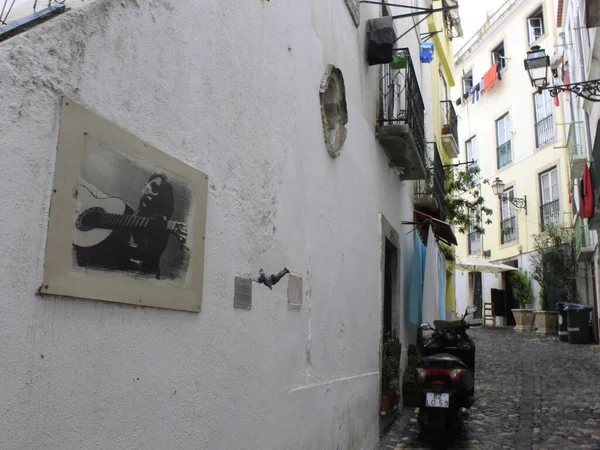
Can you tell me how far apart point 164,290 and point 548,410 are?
708 centimetres

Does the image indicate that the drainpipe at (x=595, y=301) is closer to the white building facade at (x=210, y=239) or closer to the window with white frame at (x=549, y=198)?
the window with white frame at (x=549, y=198)

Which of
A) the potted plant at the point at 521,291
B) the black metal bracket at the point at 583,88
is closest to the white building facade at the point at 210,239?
the black metal bracket at the point at 583,88

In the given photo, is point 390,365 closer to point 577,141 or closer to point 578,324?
point 578,324

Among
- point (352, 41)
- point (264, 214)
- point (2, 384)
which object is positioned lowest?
point (2, 384)

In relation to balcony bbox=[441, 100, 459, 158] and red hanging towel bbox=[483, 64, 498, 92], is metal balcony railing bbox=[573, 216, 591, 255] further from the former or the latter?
red hanging towel bbox=[483, 64, 498, 92]

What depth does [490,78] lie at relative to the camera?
2755 centimetres

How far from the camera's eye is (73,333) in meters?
2.25

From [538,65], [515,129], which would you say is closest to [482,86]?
[515,129]

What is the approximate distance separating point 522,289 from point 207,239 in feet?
74.3

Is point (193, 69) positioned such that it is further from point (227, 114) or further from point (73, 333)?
point (73, 333)

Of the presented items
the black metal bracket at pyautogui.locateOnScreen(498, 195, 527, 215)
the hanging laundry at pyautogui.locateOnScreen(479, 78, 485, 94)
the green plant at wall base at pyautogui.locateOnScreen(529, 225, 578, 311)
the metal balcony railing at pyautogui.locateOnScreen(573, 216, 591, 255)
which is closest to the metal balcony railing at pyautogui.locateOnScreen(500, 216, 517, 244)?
the black metal bracket at pyautogui.locateOnScreen(498, 195, 527, 215)

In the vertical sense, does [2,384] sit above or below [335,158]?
below

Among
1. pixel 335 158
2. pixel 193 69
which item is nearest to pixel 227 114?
pixel 193 69

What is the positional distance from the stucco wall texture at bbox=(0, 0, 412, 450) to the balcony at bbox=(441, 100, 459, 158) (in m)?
11.1
